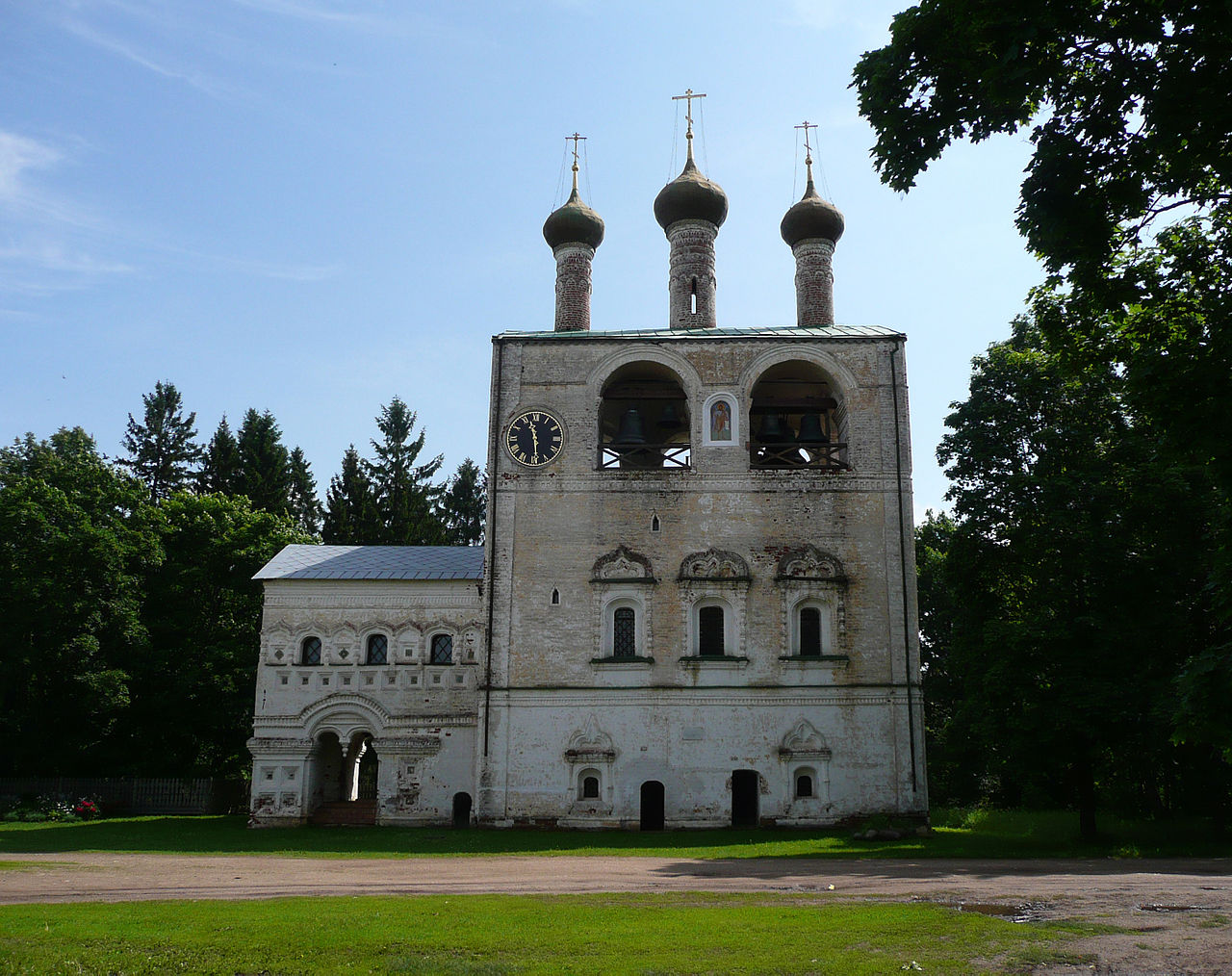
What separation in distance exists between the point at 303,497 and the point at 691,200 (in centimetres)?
2587

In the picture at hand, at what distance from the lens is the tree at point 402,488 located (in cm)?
4134

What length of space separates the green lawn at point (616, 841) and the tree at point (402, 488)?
18.5 metres

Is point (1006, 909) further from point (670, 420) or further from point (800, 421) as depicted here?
point (800, 421)

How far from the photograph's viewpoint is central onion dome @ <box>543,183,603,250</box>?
26953 millimetres

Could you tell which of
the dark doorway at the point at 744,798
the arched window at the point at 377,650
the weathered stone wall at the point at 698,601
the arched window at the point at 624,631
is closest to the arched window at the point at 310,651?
the arched window at the point at 377,650

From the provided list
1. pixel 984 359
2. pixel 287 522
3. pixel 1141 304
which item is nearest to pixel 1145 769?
pixel 984 359

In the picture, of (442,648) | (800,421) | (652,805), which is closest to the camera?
(652,805)

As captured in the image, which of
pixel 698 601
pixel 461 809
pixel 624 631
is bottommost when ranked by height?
pixel 461 809

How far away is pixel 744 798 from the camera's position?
74.7ft

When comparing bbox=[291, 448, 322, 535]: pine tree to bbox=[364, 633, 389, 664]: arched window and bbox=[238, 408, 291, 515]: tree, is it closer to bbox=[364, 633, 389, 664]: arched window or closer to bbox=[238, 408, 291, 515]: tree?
bbox=[238, 408, 291, 515]: tree

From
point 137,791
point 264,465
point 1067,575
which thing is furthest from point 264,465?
point 1067,575

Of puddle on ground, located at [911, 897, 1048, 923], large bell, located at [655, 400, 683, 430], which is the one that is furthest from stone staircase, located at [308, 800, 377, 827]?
puddle on ground, located at [911, 897, 1048, 923]

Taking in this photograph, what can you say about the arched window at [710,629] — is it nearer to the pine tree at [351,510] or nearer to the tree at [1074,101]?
the tree at [1074,101]

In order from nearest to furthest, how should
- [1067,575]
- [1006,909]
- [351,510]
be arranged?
1. [1006,909]
2. [1067,575]
3. [351,510]
